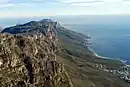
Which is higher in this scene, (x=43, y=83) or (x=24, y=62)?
(x=24, y=62)

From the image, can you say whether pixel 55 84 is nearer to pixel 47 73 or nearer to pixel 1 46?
pixel 47 73

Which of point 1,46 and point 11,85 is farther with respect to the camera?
point 1,46

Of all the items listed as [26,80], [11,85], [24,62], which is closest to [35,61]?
[24,62]

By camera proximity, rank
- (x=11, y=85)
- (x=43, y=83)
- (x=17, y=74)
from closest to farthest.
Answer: (x=11, y=85) < (x=17, y=74) < (x=43, y=83)

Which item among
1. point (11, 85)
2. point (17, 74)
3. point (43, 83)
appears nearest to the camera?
point (11, 85)

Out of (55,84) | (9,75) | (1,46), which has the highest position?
(1,46)

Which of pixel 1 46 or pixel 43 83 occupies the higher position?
pixel 1 46

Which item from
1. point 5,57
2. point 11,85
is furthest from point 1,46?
point 11,85

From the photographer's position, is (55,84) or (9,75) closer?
(9,75)

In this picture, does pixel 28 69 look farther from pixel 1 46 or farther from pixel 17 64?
pixel 1 46
